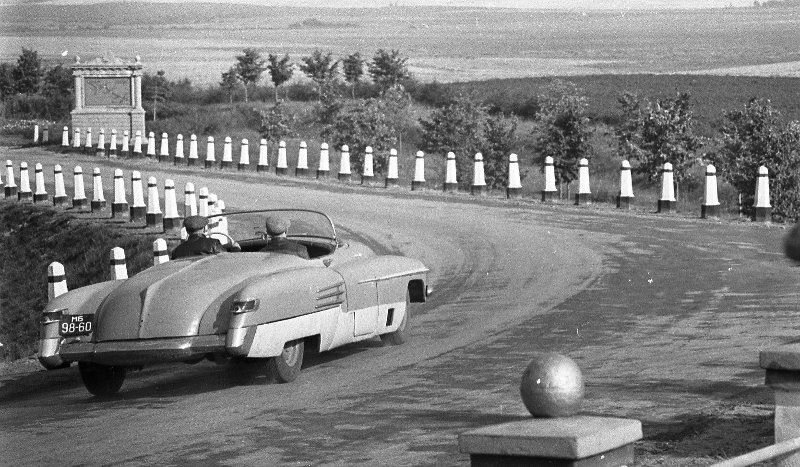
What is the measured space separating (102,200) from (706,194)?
11.3 metres

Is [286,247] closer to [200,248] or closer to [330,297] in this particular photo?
[200,248]

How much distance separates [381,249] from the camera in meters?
20.9

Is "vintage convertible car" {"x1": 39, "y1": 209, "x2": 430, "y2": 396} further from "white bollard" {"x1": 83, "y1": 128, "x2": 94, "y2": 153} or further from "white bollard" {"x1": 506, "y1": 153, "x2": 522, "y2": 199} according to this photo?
"white bollard" {"x1": 83, "y1": 128, "x2": 94, "y2": 153}

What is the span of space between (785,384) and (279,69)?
271 feet

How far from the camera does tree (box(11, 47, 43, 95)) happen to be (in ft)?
251

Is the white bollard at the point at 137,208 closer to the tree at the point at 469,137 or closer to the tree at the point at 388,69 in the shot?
the tree at the point at 469,137

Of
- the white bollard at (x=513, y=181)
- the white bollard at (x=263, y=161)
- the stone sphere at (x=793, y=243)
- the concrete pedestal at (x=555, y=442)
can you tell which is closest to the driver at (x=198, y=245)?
the concrete pedestal at (x=555, y=442)

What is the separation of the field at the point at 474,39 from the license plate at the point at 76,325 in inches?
2018

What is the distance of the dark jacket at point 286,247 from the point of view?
1200 centimetres

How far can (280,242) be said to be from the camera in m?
12.1

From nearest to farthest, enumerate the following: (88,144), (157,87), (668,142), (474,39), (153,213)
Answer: (153,213), (668,142), (88,144), (157,87), (474,39)

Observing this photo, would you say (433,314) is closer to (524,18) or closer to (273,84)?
(273,84)

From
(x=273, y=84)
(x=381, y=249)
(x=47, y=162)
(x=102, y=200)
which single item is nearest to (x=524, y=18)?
(x=273, y=84)

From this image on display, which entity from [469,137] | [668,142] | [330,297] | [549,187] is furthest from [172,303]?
[469,137]
